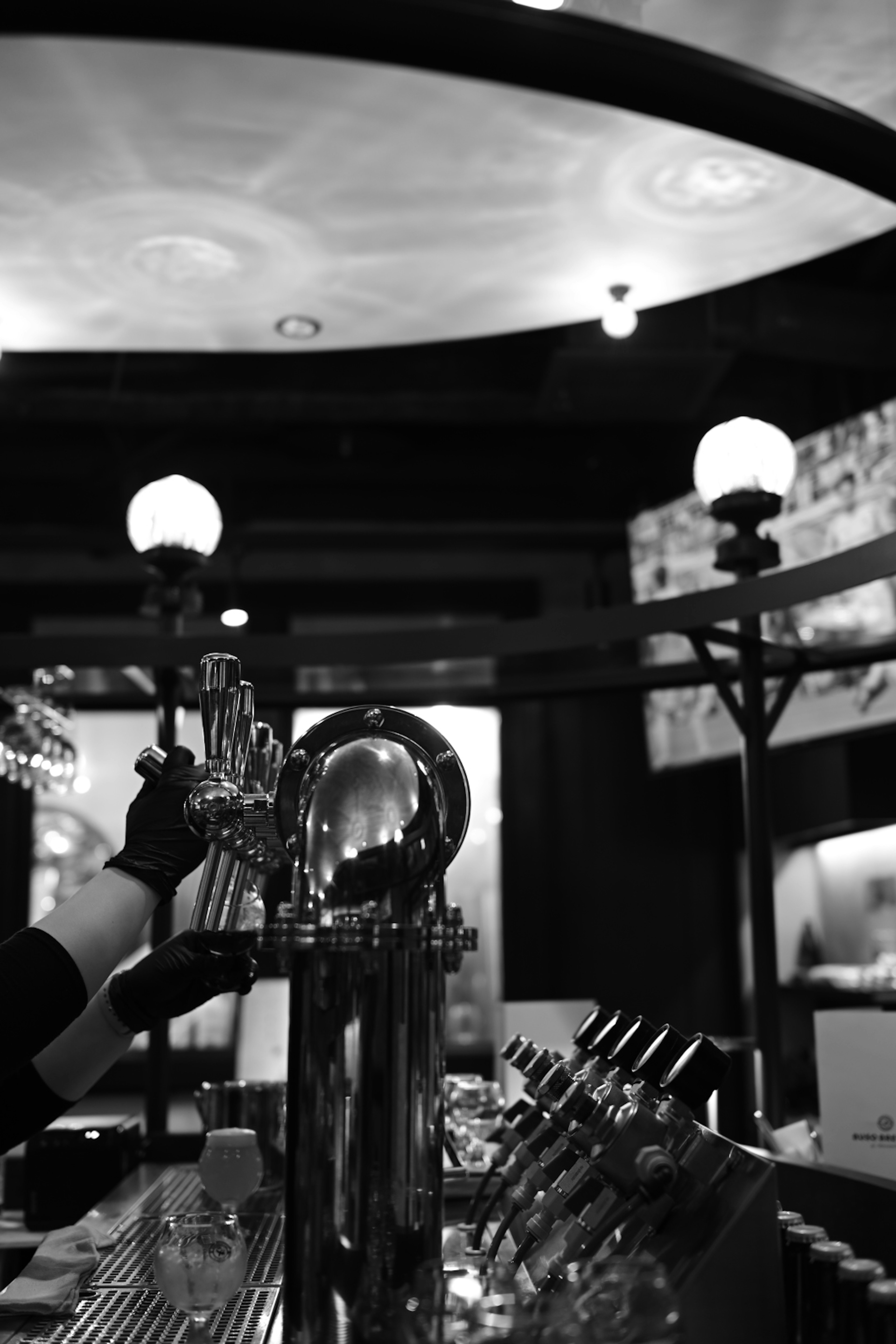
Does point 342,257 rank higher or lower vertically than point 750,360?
lower

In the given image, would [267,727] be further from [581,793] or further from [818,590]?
[581,793]

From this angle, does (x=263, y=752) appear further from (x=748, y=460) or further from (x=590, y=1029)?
(x=748, y=460)

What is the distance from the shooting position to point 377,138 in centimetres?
267

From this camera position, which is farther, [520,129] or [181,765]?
[520,129]

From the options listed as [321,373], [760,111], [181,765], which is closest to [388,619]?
[321,373]

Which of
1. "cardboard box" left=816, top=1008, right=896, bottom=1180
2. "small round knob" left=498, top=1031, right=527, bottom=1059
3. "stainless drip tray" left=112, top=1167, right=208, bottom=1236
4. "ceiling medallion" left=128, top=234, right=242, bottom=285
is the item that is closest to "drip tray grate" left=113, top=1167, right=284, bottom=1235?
"stainless drip tray" left=112, top=1167, right=208, bottom=1236

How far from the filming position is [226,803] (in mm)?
1292

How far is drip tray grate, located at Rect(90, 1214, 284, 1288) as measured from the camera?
151 cm

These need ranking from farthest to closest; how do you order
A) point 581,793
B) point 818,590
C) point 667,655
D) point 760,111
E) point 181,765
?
1. point 581,793
2. point 667,655
3. point 818,590
4. point 181,765
5. point 760,111

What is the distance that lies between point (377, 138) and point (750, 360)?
4.30 m

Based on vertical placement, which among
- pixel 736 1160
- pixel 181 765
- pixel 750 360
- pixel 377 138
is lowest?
pixel 736 1160

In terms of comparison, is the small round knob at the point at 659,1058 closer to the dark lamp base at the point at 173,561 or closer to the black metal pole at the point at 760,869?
the black metal pole at the point at 760,869

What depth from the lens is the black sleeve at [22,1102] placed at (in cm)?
186

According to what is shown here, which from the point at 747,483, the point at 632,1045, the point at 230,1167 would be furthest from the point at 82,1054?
the point at 747,483
